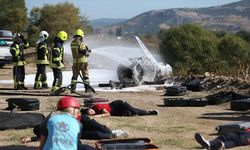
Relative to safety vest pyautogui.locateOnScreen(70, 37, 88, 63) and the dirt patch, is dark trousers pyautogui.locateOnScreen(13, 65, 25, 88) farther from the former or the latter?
safety vest pyautogui.locateOnScreen(70, 37, 88, 63)

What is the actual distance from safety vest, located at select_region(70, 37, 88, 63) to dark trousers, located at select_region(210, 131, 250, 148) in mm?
8134

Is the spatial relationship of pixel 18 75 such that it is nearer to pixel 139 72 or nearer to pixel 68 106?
pixel 139 72

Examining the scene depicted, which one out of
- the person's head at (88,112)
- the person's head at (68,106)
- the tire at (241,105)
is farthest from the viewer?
the tire at (241,105)

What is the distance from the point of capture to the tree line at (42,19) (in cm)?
4536

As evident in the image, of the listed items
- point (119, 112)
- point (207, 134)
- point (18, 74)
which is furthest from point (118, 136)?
point (18, 74)

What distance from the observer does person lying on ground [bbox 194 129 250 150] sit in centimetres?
765

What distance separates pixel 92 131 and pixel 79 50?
7.26 metres

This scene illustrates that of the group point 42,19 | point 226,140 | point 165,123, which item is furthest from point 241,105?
point 42,19

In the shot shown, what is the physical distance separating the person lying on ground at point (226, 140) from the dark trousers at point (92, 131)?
1.55m

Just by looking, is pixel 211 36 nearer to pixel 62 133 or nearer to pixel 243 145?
pixel 243 145

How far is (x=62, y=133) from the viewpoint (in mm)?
5387

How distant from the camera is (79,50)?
51.3ft

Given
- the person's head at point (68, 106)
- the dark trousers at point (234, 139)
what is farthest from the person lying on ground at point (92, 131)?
the person's head at point (68, 106)

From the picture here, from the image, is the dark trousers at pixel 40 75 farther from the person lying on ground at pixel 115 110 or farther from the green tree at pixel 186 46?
the green tree at pixel 186 46
